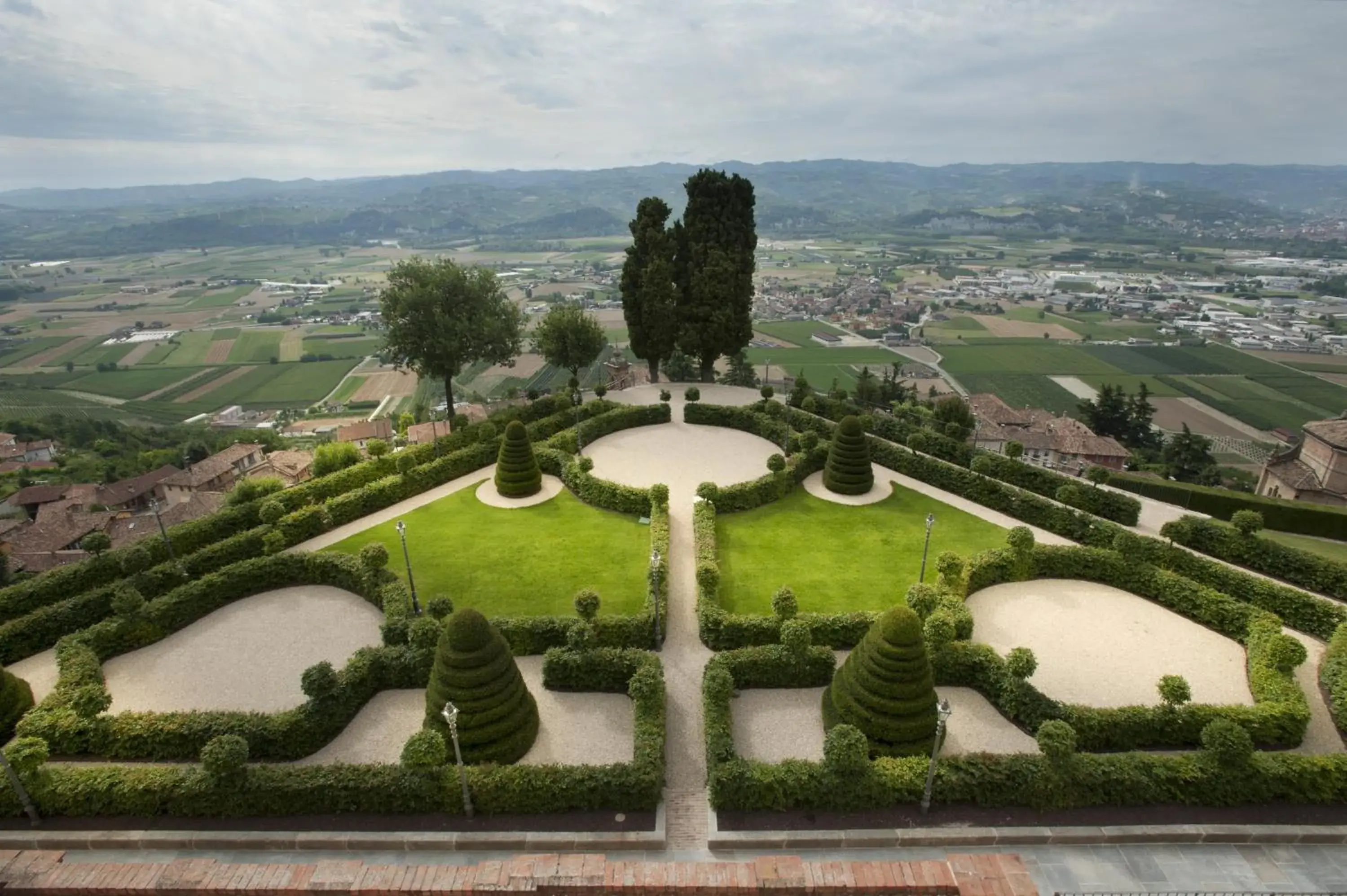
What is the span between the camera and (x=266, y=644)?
20141mm

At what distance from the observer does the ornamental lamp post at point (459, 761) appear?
41.8ft

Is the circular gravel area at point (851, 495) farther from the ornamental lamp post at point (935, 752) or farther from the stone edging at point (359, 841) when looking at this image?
the stone edging at point (359, 841)

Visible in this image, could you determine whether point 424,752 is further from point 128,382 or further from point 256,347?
point 256,347

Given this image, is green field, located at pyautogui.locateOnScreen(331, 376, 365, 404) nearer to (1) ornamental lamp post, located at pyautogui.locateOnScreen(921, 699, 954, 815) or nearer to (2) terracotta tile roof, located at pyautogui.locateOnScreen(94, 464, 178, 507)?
(2) terracotta tile roof, located at pyautogui.locateOnScreen(94, 464, 178, 507)

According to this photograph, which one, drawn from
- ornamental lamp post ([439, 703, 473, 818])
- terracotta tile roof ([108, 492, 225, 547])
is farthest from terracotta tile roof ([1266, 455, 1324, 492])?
terracotta tile roof ([108, 492, 225, 547])

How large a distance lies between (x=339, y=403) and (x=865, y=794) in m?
98.2

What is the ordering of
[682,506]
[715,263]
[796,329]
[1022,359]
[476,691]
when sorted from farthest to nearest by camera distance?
[796,329] < [1022,359] < [715,263] < [682,506] < [476,691]

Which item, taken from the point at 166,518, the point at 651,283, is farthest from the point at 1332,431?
the point at 166,518

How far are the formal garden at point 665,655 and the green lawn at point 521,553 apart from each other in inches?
6.0

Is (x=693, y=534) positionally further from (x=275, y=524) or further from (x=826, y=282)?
(x=826, y=282)

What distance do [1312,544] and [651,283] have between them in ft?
117

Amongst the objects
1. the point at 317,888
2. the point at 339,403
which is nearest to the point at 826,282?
the point at 339,403

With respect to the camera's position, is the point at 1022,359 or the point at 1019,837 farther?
the point at 1022,359

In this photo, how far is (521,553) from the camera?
81.2ft
